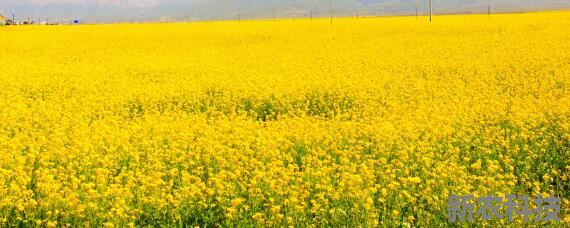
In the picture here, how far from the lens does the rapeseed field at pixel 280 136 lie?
6902 mm

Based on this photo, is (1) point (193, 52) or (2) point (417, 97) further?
(1) point (193, 52)

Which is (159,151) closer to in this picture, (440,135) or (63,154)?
(63,154)

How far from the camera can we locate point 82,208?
645 cm

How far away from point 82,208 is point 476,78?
45.4ft

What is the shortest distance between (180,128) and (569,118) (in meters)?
7.10

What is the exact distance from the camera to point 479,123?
36.7 feet

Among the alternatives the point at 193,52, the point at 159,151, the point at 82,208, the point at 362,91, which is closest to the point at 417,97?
the point at 362,91

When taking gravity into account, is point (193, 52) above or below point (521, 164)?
above

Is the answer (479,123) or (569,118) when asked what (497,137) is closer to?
(479,123)

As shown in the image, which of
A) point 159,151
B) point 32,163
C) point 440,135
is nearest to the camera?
point 32,163

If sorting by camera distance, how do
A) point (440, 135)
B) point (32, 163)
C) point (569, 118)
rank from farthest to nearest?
point (569, 118) → point (440, 135) → point (32, 163)

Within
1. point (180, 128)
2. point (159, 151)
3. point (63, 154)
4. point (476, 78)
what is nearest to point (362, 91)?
point (476, 78)

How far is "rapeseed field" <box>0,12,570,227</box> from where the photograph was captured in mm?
6902

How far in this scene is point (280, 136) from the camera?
1000cm
